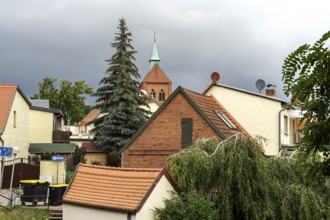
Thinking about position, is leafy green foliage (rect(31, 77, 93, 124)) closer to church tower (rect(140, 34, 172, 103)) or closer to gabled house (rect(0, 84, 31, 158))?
gabled house (rect(0, 84, 31, 158))

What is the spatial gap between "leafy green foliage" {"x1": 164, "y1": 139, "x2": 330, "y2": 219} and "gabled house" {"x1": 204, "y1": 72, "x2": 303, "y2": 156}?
41.5ft

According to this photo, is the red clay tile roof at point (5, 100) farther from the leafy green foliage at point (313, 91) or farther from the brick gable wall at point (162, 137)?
the leafy green foliage at point (313, 91)

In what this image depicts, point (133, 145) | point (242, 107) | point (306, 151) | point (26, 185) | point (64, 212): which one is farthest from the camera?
point (242, 107)

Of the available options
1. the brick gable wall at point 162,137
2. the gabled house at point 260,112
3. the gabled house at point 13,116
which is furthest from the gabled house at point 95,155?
the brick gable wall at point 162,137

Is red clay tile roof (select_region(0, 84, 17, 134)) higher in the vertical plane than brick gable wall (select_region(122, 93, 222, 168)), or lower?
higher

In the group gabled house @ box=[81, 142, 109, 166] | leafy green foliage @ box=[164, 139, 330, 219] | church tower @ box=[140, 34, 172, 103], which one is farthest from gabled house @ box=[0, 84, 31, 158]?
church tower @ box=[140, 34, 172, 103]

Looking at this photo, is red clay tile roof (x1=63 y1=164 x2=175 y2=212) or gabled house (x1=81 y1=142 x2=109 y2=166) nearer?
red clay tile roof (x1=63 y1=164 x2=175 y2=212)

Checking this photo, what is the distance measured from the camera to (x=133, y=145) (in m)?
27.6

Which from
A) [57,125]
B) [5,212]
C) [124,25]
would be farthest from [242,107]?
[57,125]

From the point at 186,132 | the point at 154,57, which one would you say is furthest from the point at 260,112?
the point at 154,57

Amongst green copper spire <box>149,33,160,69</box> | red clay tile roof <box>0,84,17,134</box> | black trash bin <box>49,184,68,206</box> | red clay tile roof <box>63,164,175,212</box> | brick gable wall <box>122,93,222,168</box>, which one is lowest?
black trash bin <box>49,184,68,206</box>

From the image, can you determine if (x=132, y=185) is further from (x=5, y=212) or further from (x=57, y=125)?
(x=57, y=125)

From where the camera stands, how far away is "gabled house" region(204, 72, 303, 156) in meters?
31.2

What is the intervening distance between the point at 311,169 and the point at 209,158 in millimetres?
12941
